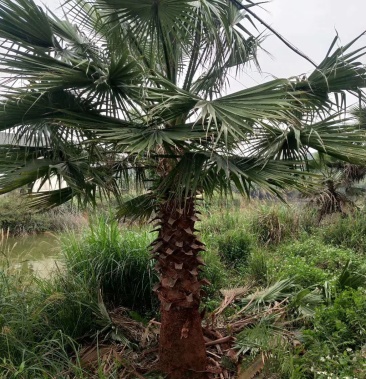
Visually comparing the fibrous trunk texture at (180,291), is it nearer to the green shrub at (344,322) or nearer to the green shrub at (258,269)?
the green shrub at (344,322)

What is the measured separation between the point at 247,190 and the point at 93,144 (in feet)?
3.64

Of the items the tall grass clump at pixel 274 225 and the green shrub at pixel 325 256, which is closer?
the green shrub at pixel 325 256

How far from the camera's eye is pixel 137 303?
4773 mm

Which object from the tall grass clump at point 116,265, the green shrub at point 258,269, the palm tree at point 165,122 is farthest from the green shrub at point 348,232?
the palm tree at point 165,122

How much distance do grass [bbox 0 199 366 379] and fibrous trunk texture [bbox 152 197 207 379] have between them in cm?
43

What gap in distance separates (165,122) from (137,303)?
9.32 ft

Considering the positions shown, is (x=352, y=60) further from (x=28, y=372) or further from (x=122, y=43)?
(x=28, y=372)

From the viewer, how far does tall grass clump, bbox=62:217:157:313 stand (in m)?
4.58

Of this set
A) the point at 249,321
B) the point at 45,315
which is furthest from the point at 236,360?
the point at 45,315

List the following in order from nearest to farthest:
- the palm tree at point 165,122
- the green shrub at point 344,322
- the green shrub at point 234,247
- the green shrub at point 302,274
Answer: the palm tree at point 165,122, the green shrub at point 344,322, the green shrub at point 302,274, the green shrub at point 234,247

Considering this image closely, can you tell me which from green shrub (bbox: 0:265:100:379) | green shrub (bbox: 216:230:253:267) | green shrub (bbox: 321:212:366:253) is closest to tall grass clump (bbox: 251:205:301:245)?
green shrub (bbox: 321:212:366:253)

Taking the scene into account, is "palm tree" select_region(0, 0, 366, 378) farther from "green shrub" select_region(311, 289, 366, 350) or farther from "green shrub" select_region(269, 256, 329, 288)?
"green shrub" select_region(269, 256, 329, 288)

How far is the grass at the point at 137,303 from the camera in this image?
3.12 m

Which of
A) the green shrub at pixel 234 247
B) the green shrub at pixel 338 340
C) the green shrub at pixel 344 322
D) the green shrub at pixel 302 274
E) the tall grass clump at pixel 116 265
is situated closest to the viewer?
the green shrub at pixel 338 340
